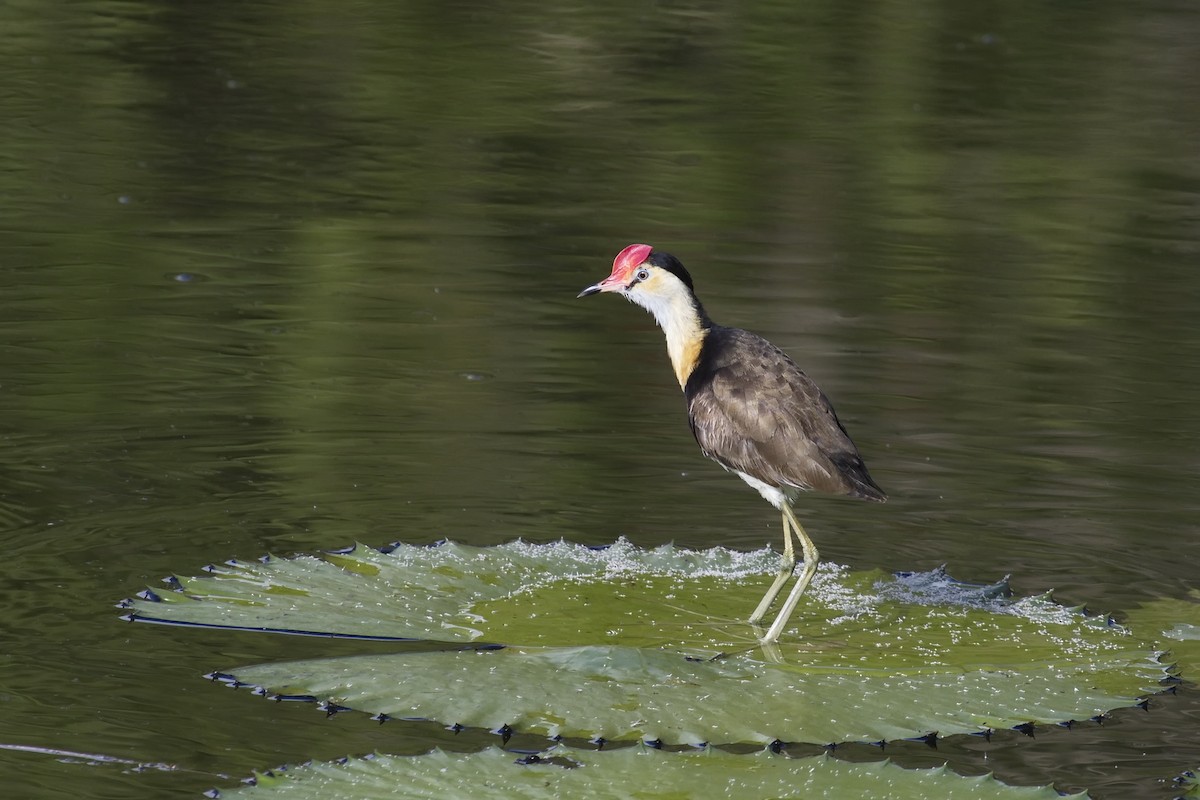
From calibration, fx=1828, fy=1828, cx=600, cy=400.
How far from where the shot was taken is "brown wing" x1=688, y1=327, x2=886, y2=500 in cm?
571

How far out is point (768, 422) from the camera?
5852 millimetres

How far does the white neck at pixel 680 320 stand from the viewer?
641 centimetres

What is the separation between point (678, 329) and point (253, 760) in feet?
8.17

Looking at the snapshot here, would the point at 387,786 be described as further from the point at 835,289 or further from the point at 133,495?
the point at 835,289

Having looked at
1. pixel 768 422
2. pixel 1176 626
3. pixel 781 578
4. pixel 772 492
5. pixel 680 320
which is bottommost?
pixel 1176 626

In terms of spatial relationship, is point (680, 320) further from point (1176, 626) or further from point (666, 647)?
point (1176, 626)

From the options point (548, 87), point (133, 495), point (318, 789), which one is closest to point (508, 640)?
point (318, 789)

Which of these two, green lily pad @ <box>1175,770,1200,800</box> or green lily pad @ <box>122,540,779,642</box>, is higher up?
green lily pad @ <box>122,540,779,642</box>

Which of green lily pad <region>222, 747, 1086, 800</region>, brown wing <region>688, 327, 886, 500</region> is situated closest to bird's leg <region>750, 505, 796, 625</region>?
brown wing <region>688, 327, 886, 500</region>

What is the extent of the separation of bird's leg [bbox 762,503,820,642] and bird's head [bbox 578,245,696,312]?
893 millimetres

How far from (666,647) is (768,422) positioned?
91 centimetres

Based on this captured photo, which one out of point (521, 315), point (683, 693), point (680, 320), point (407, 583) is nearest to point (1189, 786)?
point (683, 693)

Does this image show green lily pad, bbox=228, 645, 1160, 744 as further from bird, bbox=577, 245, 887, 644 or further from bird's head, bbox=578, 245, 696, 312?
bird's head, bbox=578, 245, 696, 312

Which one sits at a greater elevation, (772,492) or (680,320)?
(680,320)
